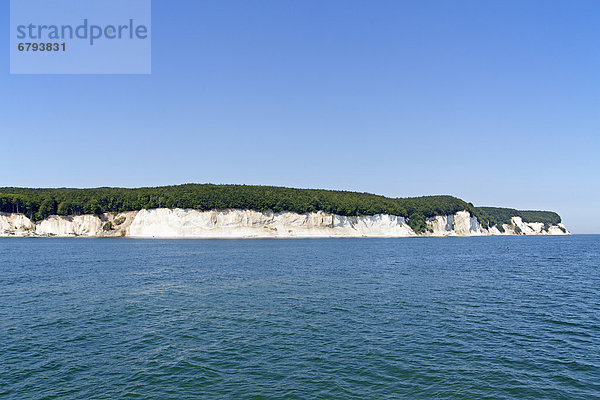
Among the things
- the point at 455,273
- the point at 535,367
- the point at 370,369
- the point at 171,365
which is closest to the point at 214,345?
the point at 171,365

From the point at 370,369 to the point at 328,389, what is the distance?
9.47 feet

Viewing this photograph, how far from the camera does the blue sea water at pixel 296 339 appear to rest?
16438 millimetres

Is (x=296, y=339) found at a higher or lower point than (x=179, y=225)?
lower

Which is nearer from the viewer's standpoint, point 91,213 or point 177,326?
point 177,326

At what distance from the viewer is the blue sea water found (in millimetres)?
16438

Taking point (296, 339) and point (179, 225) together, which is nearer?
point (296, 339)

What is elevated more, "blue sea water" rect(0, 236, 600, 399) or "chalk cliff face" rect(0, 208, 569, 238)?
"chalk cliff face" rect(0, 208, 569, 238)

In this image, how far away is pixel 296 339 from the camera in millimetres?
22406

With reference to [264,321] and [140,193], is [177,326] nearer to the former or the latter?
[264,321]

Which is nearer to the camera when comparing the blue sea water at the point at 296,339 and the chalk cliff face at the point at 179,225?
the blue sea water at the point at 296,339

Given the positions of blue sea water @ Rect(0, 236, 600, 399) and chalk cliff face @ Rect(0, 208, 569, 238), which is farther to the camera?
chalk cliff face @ Rect(0, 208, 569, 238)

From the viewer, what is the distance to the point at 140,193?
573ft

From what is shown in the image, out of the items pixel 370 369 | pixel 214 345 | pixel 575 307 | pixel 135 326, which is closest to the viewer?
pixel 370 369

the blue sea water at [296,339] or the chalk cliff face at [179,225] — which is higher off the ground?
the chalk cliff face at [179,225]
